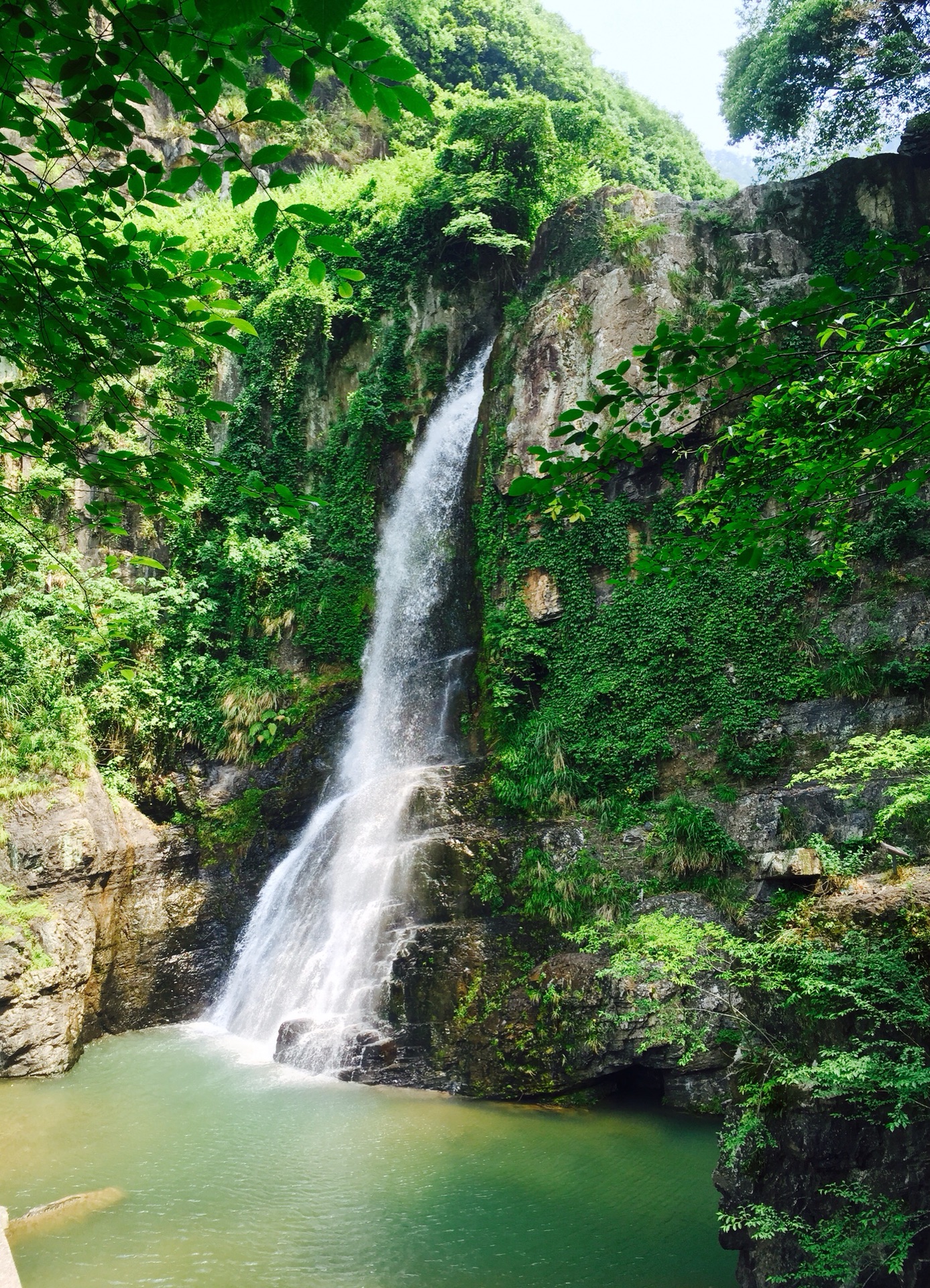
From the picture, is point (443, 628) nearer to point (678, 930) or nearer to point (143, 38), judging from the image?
point (678, 930)

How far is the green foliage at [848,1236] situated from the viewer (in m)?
3.62

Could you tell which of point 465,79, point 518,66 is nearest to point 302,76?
point 465,79

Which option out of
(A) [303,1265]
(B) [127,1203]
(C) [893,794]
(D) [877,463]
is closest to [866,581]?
(C) [893,794]

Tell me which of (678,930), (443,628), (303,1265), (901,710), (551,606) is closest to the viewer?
(303,1265)

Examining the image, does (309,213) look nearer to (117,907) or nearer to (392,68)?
(392,68)

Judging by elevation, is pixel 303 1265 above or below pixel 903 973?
below

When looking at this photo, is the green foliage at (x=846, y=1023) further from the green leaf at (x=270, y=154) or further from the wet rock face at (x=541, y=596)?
the wet rock face at (x=541, y=596)

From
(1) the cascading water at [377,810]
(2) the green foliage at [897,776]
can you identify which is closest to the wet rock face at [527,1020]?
(1) the cascading water at [377,810]

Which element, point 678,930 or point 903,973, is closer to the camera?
point 903,973

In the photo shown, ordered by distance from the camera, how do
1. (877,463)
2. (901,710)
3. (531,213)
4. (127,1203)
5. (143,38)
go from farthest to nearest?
(531,213) < (901,710) < (127,1203) < (877,463) < (143,38)

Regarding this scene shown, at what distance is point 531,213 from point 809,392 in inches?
576

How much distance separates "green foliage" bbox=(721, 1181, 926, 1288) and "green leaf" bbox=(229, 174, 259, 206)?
5.09 m

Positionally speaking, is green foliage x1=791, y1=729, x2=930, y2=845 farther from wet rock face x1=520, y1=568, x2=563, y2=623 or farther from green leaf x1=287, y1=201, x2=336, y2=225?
green leaf x1=287, y1=201, x2=336, y2=225

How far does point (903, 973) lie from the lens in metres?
4.07
